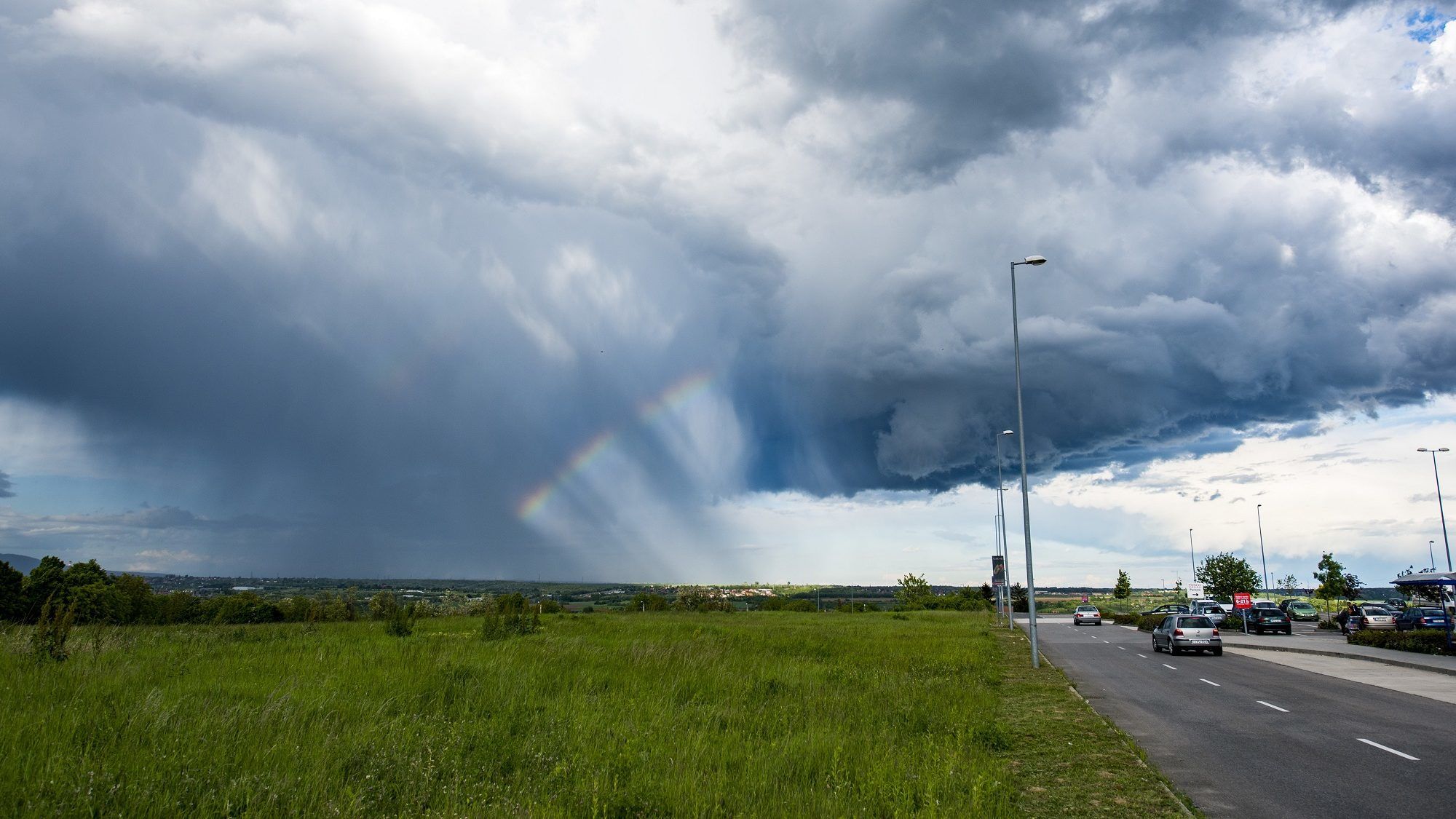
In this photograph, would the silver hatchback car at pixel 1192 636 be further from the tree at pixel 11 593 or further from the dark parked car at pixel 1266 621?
the tree at pixel 11 593

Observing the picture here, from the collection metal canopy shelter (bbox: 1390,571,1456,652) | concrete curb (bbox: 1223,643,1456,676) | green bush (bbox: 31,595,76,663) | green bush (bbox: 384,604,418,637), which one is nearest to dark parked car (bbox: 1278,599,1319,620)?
concrete curb (bbox: 1223,643,1456,676)

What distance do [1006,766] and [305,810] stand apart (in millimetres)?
7619

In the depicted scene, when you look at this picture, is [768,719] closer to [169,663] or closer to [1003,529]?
[169,663]

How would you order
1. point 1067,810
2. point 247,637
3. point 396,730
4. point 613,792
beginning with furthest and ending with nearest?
point 247,637 → point 396,730 → point 1067,810 → point 613,792

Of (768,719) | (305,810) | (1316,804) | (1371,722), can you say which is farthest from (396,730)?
(1371,722)

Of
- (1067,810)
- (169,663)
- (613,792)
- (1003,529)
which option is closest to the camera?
(613,792)

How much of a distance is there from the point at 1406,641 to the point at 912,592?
80246 mm

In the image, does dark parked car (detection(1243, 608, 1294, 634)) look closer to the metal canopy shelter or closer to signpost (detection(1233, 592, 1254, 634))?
signpost (detection(1233, 592, 1254, 634))

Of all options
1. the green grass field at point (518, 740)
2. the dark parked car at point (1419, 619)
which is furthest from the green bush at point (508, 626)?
the dark parked car at point (1419, 619)

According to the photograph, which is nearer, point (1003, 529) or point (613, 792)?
point (613, 792)

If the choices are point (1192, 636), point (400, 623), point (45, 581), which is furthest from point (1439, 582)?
point (45, 581)

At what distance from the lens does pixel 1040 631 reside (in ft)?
175

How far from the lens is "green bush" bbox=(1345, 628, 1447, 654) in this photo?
1126 inches

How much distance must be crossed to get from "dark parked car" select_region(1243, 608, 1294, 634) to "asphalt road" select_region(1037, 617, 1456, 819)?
2560 centimetres
